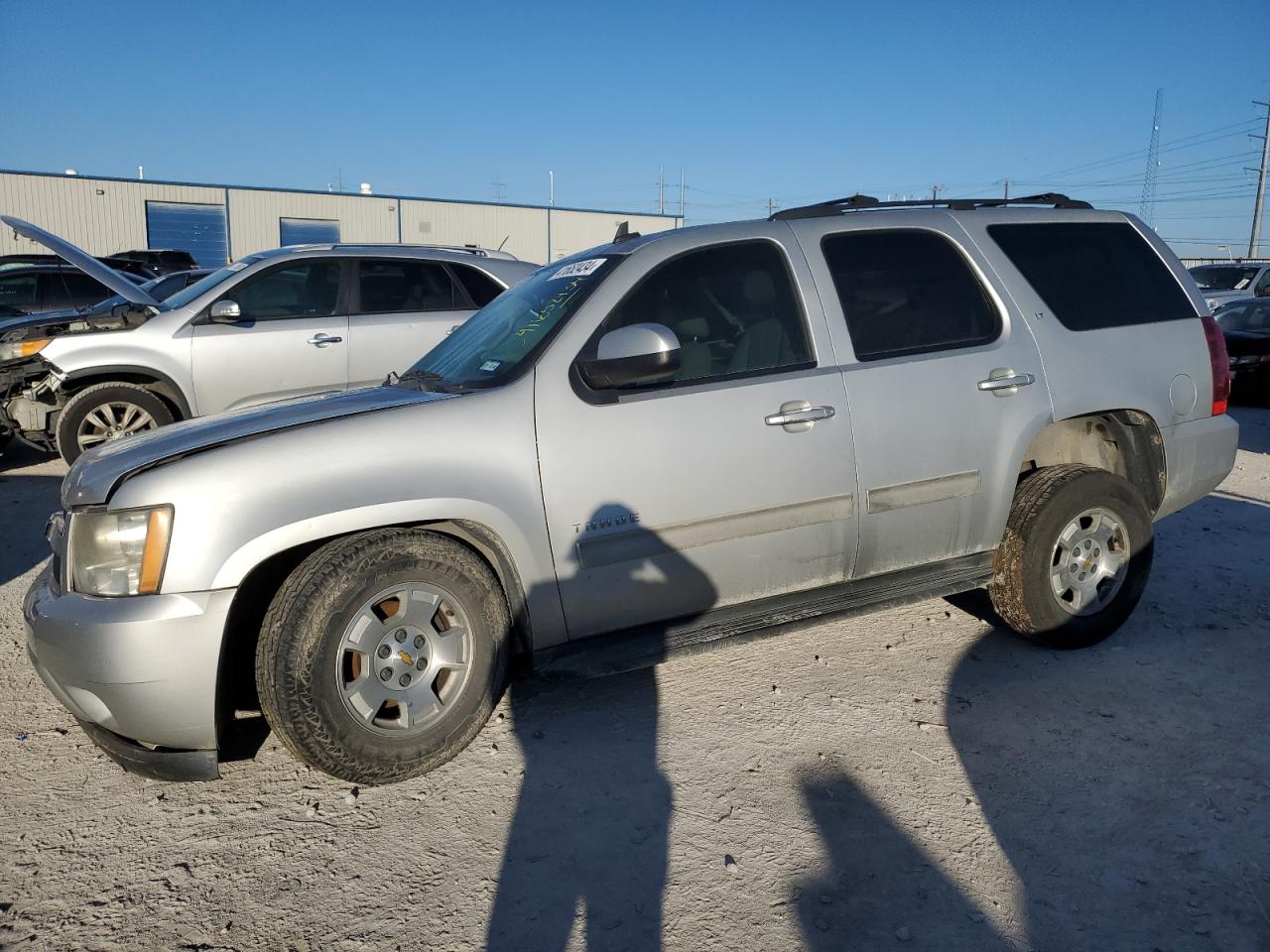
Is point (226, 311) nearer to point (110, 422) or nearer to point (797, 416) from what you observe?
point (110, 422)

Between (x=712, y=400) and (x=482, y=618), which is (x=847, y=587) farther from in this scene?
(x=482, y=618)

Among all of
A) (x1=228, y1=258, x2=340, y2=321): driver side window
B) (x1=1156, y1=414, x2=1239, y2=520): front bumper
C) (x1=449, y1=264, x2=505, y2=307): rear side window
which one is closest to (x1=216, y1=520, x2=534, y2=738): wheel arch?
(x1=1156, y1=414, x2=1239, y2=520): front bumper

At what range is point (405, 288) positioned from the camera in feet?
24.9

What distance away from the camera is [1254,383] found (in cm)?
1217

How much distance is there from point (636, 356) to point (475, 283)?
16.1 ft

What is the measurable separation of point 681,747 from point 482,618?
0.88 metres

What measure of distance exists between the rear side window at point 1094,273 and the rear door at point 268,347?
515cm

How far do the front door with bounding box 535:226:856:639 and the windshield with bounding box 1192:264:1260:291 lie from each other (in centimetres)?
1896

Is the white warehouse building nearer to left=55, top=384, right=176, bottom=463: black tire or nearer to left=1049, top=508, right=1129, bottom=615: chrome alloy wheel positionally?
left=55, top=384, right=176, bottom=463: black tire

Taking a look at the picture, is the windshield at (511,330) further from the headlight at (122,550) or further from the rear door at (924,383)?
the headlight at (122,550)

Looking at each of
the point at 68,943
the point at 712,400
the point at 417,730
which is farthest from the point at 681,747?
the point at 68,943

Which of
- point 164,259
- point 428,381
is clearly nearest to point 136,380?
point 428,381

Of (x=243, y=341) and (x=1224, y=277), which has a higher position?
(x=1224, y=277)

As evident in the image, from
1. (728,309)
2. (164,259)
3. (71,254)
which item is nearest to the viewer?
(728,309)
